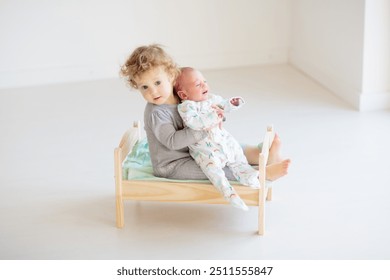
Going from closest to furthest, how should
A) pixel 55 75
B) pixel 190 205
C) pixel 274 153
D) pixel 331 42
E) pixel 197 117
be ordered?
pixel 197 117 → pixel 274 153 → pixel 190 205 → pixel 331 42 → pixel 55 75

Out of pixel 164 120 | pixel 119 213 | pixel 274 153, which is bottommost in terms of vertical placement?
pixel 119 213

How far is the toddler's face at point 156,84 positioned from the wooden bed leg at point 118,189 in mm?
218

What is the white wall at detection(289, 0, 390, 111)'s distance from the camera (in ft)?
12.4

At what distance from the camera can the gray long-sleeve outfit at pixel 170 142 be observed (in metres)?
2.65

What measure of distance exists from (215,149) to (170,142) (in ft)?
0.54

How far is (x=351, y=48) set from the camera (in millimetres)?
3943

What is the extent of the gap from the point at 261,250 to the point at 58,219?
779 millimetres

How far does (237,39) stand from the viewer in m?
4.67

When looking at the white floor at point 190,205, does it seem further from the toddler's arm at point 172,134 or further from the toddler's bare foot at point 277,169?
the toddler's arm at point 172,134

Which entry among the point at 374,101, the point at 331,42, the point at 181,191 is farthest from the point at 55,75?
the point at 181,191

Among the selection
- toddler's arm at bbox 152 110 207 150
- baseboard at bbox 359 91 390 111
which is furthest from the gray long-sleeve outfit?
baseboard at bbox 359 91 390 111

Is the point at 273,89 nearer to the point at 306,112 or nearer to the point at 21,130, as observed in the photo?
the point at 306,112

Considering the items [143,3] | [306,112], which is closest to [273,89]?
[306,112]

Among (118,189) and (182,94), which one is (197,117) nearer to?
(182,94)
